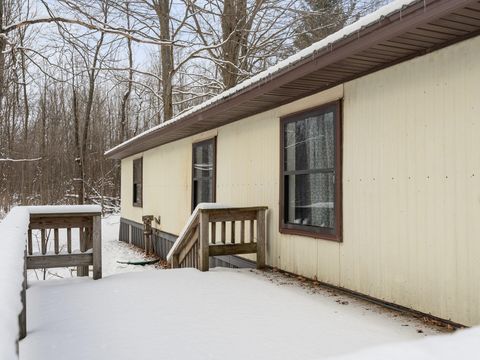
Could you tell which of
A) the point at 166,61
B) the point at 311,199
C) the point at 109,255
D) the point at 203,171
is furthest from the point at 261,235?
the point at 166,61

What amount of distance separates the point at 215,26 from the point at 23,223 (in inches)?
558

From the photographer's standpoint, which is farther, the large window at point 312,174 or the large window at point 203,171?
the large window at point 203,171

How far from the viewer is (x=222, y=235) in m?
6.04

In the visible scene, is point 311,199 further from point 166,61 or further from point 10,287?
point 166,61

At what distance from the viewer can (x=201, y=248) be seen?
18.7 feet

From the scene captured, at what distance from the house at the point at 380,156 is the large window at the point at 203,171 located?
154 centimetres

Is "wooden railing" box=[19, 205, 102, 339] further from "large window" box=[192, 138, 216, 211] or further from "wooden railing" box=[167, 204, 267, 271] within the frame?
Result: "large window" box=[192, 138, 216, 211]

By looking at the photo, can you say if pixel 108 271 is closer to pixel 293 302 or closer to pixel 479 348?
pixel 293 302

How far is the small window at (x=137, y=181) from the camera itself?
45.1ft

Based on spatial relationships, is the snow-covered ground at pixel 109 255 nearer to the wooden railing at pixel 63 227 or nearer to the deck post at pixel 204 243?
the wooden railing at pixel 63 227

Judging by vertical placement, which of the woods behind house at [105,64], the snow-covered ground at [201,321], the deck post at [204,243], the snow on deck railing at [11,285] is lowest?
the snow-covered ground at [201,321]

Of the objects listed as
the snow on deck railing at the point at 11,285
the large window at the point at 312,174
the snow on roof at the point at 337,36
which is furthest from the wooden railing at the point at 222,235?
the snow on deck railing at the point at 11,285

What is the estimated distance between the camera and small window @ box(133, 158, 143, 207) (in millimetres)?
13758

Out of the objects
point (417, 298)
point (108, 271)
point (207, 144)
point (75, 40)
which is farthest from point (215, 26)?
point (417, 298)
